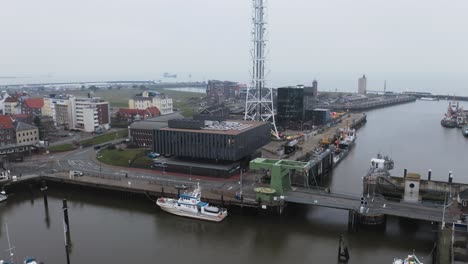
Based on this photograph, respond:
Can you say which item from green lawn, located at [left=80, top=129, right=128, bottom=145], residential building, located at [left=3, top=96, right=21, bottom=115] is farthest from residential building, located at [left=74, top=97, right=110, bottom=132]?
residential building, located at [left=3, top=96, right=21, bottom=115]

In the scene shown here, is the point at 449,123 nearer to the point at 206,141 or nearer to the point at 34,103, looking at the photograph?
the point at 206,141

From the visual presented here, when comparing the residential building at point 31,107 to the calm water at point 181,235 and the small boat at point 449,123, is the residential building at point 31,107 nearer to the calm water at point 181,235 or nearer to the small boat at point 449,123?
the calm water at point 181,235

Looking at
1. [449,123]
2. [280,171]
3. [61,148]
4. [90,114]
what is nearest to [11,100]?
[90,114]

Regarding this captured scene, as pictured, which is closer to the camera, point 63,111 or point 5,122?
point 5,122

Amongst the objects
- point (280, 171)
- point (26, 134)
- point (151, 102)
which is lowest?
point (280, 171)

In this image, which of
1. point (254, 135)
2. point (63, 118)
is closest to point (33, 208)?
point (254, 135)

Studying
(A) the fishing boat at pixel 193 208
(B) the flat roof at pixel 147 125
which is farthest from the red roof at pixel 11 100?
(A) the fishing boat at pixel 193 208
